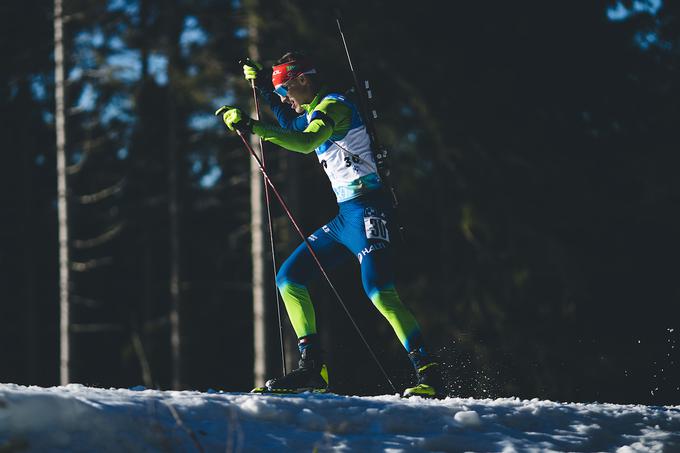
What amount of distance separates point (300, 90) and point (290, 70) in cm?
15

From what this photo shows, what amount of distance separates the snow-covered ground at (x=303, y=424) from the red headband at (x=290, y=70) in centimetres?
225

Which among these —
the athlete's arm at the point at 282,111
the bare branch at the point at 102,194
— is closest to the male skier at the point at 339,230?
the athlete's arm at the point at 282,111

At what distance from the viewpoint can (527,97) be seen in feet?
44.3

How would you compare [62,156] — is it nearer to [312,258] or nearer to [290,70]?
[290,70]

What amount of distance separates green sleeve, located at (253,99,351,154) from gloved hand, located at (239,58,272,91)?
35.1 inches

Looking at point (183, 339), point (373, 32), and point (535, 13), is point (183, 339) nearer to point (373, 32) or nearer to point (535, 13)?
point (373, 32)

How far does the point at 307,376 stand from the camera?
19.1 feet

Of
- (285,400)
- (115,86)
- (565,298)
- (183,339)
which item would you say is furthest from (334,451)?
(115,86)

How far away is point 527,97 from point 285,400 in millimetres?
9969

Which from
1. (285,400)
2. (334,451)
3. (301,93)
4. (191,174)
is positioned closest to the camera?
(334,451)

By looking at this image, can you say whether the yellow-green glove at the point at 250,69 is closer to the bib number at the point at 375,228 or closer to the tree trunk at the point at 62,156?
the bib number at the point at 375,228

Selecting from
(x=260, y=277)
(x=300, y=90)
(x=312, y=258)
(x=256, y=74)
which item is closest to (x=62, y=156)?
(x=260, y=277)

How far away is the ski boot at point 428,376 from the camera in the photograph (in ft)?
18.7

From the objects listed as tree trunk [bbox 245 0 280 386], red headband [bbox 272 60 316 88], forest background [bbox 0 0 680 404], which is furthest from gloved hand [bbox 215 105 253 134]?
tree trunk [bbox 245 0 280 386]
